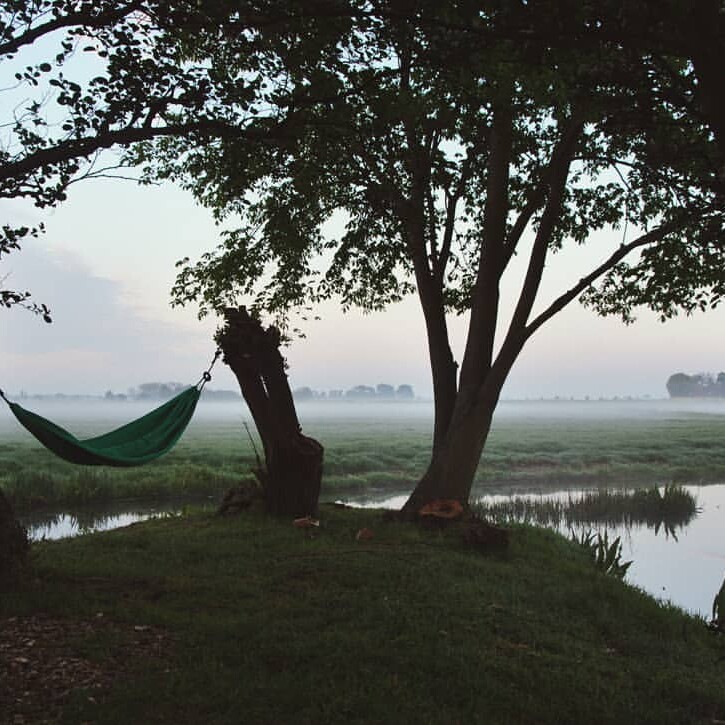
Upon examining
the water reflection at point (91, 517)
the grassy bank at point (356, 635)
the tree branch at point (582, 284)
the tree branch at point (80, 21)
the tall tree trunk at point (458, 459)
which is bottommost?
the water reflection at point (91, 517)

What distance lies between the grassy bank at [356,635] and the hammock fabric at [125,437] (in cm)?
100

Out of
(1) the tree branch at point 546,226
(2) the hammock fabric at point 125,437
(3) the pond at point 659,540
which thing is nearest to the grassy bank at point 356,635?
(2) the hammock fabric at point 125,437

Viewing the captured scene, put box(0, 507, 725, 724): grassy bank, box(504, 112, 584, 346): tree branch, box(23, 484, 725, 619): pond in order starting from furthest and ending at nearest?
box(23, 484, 725, 619): pond < box(504, 112, 584, 346): tree branch < box(0, 507, 725, 724): grassy bank

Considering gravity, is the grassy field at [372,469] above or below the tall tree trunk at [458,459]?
below

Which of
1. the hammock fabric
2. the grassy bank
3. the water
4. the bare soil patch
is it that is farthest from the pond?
the bare soil patch

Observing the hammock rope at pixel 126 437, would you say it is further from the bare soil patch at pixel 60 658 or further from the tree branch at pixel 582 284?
the tree branch at pixel 582 284

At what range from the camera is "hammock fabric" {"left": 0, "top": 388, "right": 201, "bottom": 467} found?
6.48 m

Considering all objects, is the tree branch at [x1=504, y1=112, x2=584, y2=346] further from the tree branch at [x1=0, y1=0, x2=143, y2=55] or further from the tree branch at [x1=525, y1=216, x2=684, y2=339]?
the tree branch at [x1=0, y1=0, x2=143, y2=55]

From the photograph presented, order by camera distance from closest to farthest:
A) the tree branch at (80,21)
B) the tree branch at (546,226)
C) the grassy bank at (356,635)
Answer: the grassy bank at (356,635)
the tree branch at (80,21)
the tree branch at (546,226)

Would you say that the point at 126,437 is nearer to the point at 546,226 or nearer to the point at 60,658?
the point at 60,658

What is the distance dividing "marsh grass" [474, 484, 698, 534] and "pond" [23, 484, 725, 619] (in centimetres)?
22

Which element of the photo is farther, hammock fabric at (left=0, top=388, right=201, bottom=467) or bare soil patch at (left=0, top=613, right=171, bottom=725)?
hammock fabric at (left=0, top=388, right=201, bottom=467)

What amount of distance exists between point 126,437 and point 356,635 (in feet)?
14.0

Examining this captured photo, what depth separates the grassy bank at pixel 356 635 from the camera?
3730mm
